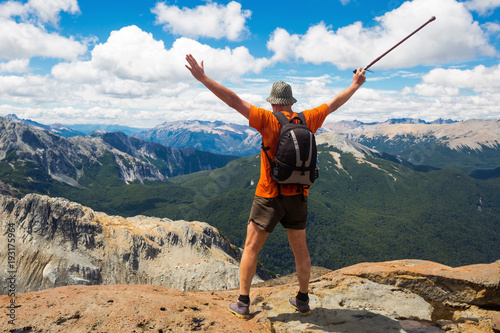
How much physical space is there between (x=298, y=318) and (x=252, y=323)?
4.90ft

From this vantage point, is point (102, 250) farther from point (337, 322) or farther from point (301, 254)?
point (337, 322)

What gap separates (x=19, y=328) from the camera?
674 centimetres

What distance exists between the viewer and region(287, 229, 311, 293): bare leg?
8367 millimetres

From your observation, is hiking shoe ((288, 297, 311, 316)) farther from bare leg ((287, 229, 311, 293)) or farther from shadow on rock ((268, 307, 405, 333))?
bare leg ((287, 229, 311, 293))

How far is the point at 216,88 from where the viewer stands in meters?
7.53

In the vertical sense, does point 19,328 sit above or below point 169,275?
above

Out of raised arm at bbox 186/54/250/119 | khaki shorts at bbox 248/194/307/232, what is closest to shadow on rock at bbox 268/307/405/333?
khaki shorts at bbox 248/194/307/232

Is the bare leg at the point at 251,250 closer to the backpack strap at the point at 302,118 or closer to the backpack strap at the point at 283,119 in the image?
the backpack strap at the point at 283,119

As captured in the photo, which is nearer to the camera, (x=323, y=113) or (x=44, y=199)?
(x=323, y=113)

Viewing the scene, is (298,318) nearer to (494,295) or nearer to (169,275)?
(494,295)

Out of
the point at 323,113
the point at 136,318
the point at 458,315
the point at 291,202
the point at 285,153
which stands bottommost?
the point at 458,315

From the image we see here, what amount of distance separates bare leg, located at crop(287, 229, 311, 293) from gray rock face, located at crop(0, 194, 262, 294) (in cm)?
5745

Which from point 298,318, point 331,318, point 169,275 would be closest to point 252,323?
point 298,318

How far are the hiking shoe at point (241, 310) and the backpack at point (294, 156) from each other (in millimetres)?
3928
